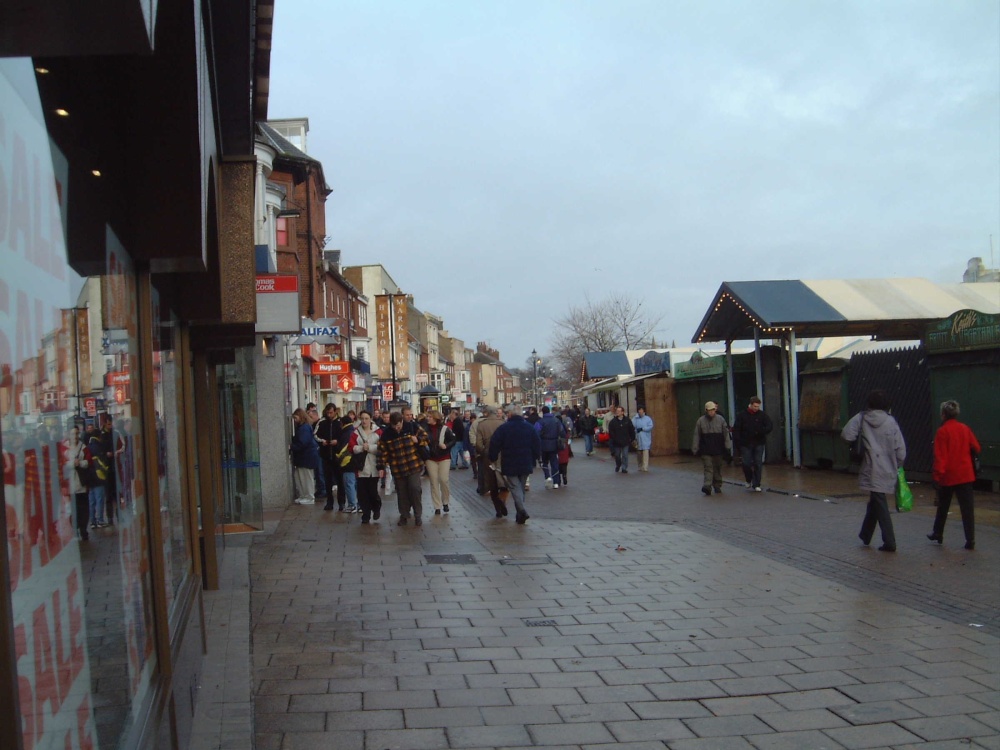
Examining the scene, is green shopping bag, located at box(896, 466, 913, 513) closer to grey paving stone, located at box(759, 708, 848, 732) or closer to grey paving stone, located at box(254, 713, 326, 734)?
grey paving stone, located at box(759, 708, 848, 732)

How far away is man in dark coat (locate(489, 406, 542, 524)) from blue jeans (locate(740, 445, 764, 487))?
522 cm

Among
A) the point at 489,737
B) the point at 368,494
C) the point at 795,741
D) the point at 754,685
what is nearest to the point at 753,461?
the point at 368,494

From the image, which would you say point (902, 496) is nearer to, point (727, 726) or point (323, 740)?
point (727, 726)

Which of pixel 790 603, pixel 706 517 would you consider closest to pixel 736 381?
pixel 706 517

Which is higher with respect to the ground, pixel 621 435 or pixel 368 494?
pixel 621 435

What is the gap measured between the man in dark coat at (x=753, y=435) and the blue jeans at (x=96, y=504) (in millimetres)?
16433

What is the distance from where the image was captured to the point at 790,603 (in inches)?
335

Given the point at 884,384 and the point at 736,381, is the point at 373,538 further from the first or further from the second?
the point at 736,381

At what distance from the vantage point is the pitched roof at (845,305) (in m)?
22.7

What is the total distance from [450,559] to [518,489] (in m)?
3.38

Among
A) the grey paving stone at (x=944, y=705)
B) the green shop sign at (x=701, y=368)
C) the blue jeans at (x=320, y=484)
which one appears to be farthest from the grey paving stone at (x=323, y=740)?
the green shop sign at (x=701, y=368)

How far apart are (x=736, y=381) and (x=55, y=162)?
1048 inches

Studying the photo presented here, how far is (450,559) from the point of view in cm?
1141

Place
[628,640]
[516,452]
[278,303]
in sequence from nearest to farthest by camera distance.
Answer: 1. [628,640]
2. [278,303]
3. [516,452]
